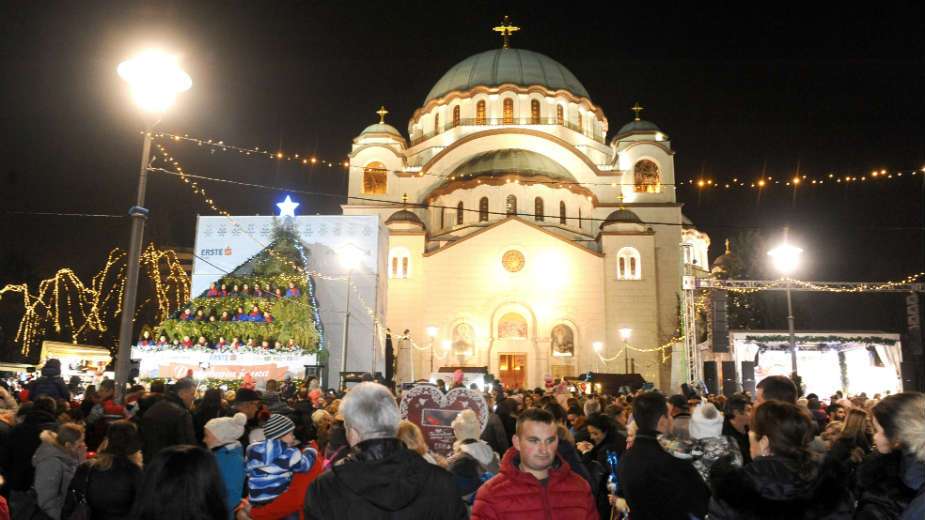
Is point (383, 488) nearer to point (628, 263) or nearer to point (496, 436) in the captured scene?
point (496, 436)

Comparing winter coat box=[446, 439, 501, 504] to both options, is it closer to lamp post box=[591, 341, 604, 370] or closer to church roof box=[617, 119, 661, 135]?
lamp post box=[591, 341, 604, 370]

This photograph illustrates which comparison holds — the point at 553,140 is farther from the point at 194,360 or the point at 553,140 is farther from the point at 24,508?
the point at 24,508

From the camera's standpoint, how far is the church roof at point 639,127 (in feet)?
Answer: 146

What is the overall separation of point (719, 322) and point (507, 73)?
27.2 metres

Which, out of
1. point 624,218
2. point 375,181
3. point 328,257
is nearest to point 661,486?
point 328,257

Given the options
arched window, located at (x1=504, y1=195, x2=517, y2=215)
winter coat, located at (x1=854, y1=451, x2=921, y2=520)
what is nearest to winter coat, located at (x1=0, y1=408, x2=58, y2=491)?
winter coat, located at (x1=854, y1=451, x2=921, y2=520)

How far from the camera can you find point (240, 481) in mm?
4914

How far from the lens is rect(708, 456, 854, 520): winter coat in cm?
354

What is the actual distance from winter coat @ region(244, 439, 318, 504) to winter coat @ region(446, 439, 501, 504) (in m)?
1.30

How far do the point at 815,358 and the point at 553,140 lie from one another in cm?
2250

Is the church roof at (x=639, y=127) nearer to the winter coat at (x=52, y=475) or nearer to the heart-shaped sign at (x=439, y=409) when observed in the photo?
the heart-shaped sign at (x=439, y=409)

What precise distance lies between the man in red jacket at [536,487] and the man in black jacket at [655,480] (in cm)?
81

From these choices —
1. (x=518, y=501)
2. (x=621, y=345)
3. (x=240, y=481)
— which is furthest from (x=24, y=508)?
(x=621, y=345)

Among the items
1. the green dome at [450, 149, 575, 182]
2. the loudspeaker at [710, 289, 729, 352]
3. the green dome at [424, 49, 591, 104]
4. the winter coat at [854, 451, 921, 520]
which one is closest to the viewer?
the winter coat at [854, 451, 921, 520]
